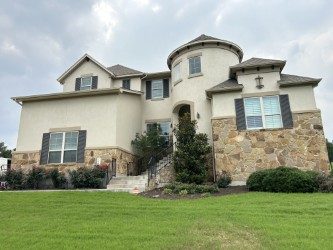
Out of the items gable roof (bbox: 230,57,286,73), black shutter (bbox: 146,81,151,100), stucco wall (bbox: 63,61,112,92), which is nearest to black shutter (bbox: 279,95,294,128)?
gable roof (bbox: 230,57,286,73)

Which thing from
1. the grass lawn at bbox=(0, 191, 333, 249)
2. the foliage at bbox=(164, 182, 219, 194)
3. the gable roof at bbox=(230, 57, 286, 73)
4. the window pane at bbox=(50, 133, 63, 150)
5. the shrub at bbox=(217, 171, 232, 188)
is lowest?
the grass lawn at bbox=(0, 191, 333, 249)

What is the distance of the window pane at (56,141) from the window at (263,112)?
36.9ft

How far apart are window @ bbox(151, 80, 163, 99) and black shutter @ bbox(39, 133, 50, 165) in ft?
25.0

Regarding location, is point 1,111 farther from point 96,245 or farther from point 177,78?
point 96,245

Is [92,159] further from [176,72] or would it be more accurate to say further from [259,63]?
[259,63]

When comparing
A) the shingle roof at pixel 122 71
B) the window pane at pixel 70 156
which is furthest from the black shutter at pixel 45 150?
the shingle roof at pixel 122 71

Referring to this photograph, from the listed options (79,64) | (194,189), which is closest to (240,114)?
(194,189)

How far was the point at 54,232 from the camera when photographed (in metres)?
7.29

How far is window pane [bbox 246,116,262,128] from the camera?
16.6 m

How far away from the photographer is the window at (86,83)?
21875mm

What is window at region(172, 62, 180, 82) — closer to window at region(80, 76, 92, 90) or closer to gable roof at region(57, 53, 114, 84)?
gable roof at region(57, 53, 114, 84)

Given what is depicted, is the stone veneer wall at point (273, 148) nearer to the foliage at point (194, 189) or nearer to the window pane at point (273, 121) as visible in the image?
the window pane at point (273, 121)

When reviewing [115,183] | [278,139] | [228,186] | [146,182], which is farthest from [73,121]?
[278,139]

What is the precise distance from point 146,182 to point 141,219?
7.26 m
